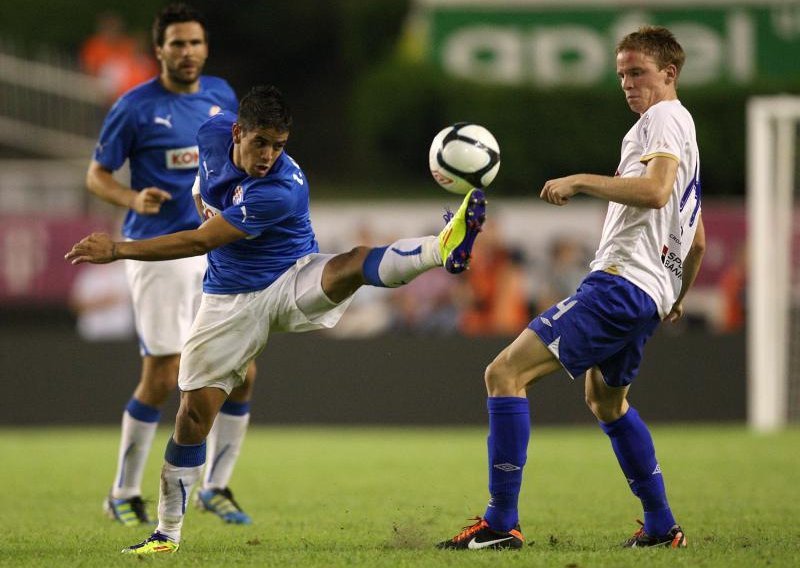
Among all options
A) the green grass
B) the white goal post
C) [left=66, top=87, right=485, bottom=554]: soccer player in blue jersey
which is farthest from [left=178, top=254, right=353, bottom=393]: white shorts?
the white goal post

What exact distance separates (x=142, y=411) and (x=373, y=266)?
2.28 meters

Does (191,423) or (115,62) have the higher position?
(115,62)

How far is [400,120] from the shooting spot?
1864cm

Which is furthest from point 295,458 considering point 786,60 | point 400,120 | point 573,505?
point 786,60

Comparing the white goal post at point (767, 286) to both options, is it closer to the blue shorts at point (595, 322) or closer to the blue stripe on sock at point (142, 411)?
the blue stripe on sock at point (142, 411)

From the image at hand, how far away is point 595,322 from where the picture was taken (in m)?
5.32

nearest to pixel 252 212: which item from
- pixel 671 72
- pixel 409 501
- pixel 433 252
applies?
pixel 433 252

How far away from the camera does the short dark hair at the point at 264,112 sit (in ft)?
17.6

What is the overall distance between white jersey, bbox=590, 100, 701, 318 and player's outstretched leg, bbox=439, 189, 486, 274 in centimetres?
61

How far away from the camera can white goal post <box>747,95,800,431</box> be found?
12539 mm

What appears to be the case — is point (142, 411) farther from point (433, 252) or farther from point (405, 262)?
point (433, 252)

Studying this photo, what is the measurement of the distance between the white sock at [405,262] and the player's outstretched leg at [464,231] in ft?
0.56

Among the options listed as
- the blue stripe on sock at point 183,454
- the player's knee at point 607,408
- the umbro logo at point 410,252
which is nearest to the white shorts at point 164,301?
the blue stripe on sock at point 183,454

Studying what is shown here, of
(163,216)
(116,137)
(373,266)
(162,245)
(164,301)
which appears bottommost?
(164,301)
